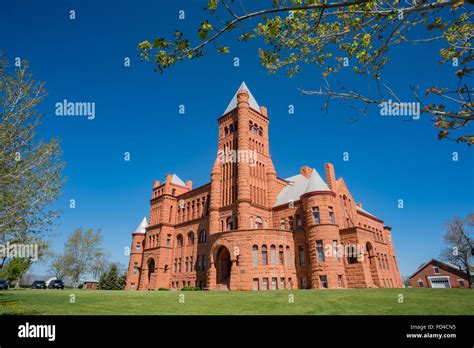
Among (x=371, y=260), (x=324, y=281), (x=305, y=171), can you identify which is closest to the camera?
(x=324, y=281)

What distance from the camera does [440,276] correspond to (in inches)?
2104

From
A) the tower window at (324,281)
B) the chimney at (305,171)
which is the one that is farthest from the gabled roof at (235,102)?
the tower window at (324,281)

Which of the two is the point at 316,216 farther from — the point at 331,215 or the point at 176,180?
the point at 176,180

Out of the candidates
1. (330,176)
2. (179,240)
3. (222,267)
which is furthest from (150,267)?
(330,176)

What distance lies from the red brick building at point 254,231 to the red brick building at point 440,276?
16470mm

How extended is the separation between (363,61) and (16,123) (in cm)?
1737

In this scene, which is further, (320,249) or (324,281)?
(320,249)

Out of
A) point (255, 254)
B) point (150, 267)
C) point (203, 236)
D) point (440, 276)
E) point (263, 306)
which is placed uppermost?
point (203, 236)

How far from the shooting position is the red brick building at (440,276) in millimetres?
51281

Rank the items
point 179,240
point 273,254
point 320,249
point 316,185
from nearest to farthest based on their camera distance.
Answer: point 320,249
point 273,254
point 316,185
point 179,240

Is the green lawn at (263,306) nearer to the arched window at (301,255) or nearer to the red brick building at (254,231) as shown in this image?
the red brick building at (254,231)

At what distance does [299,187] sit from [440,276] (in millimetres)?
38295
